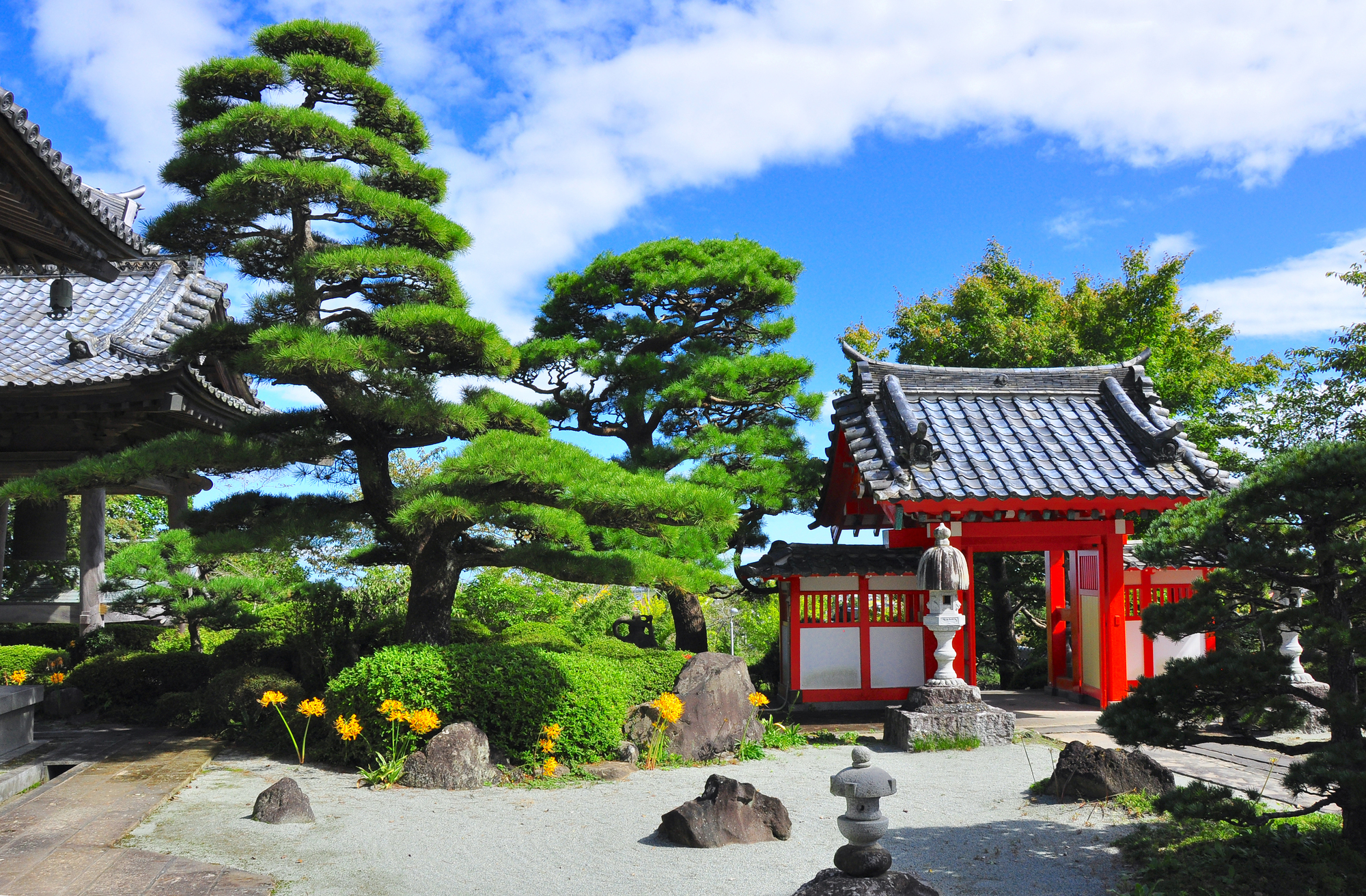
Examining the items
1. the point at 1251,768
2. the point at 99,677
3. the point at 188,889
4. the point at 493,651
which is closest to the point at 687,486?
the point at 493,651

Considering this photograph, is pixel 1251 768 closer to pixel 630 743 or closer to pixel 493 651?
pixel 630 743

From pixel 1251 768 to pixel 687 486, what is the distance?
Answer: 4830 millimetres

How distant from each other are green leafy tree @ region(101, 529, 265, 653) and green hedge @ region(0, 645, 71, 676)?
33.2 inches

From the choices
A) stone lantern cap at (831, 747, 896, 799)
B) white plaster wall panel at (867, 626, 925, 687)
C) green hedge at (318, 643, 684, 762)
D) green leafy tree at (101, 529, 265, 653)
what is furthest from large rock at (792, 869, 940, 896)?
green leafy tree at (101, 529, 265, 653)

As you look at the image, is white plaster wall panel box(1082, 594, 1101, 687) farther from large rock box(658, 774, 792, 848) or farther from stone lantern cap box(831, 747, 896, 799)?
stone lantern cap box(831, 747, 896, 799)

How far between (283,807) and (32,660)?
725cm

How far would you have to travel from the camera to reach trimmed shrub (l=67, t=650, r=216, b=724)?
10297 millimetres

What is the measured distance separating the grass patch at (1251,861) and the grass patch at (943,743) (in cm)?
309

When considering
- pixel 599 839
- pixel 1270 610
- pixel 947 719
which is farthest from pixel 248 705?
pixel 1270 610

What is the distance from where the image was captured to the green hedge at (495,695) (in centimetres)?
727

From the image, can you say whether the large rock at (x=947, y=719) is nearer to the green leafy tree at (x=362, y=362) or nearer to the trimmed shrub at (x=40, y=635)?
Result: the green leafy tree at (x=362, y=362)

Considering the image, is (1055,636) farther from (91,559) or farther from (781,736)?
(91,559)

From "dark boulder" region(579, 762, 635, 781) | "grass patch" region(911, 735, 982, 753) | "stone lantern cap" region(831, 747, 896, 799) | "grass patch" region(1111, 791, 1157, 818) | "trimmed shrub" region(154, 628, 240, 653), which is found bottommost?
"dark boulder" region(579, 762, 635, 781)

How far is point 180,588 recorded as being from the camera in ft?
33.8
